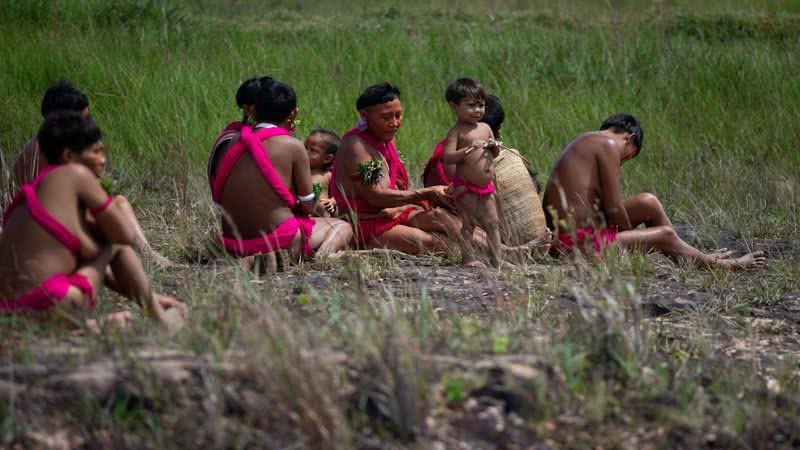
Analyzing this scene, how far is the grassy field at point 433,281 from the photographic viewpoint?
3.80 m

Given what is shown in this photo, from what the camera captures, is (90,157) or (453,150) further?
(453,150)

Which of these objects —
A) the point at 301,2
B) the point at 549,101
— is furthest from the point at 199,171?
the point at 301,2

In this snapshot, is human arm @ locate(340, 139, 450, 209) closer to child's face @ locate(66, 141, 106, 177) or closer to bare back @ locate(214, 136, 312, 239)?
bare back @ locate(214, 136, 312, 239)

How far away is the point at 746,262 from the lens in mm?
6969

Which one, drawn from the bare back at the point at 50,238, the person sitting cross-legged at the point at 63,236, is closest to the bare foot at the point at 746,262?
the person sitting cross-legged at the point at 63,236

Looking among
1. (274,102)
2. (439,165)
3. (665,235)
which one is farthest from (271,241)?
(665,235)

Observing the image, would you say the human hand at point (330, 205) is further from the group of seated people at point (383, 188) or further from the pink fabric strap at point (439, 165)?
the pink fabric strap at point (439, 165)

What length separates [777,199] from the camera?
8680 mm

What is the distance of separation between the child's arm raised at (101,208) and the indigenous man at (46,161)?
1.52 m

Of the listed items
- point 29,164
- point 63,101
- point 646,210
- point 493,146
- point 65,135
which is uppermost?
point 65,135

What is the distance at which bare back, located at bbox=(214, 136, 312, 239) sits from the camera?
21.4 ft

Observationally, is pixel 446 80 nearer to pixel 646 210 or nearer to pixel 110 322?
pixel 646 210

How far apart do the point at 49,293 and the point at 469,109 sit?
2.91 meters

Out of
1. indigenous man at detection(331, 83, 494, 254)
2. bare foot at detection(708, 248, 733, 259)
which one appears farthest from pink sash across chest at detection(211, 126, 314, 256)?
bare foot at detection(708, 248, 733, 259)
